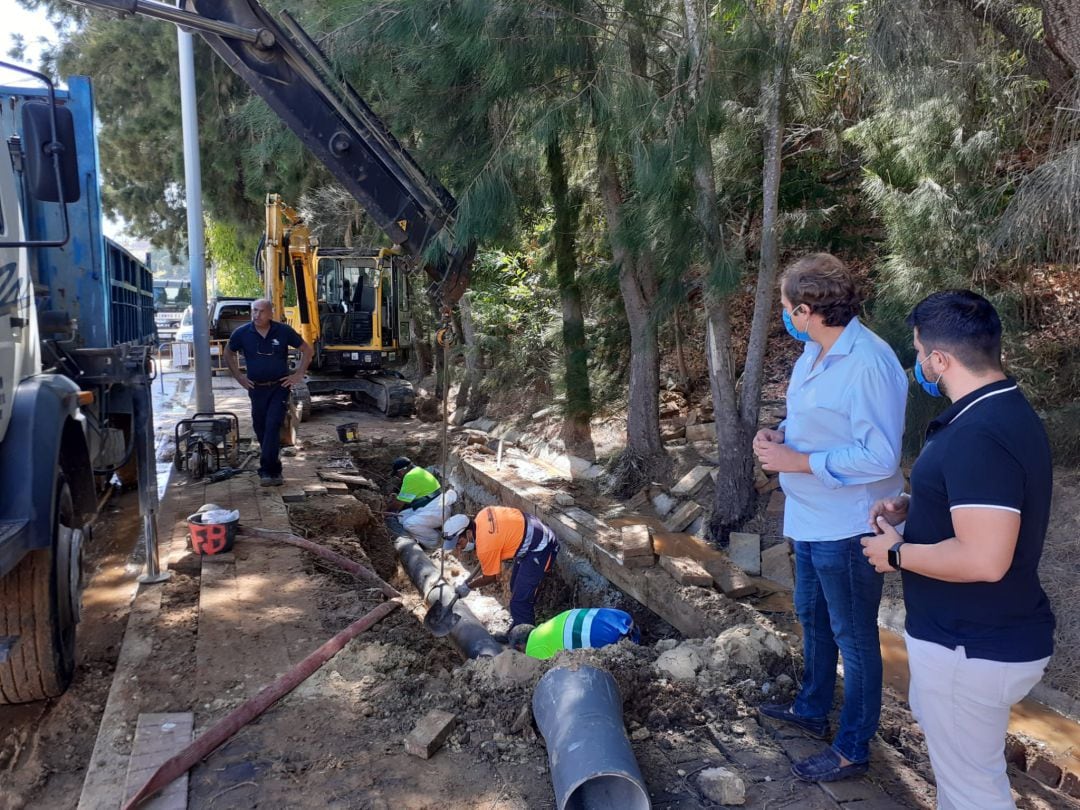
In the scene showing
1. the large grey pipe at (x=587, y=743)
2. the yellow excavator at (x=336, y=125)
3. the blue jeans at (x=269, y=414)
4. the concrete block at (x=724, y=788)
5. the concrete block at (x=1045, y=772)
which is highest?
the yellow excavator at (x=336, y=125)

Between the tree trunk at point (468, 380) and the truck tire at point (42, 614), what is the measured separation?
9397 mm

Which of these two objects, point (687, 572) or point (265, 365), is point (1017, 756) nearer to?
point (687, 572)

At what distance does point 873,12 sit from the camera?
518 centimetres

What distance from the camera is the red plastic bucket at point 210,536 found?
5426 millimetres

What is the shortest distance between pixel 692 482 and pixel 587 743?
17.6ft

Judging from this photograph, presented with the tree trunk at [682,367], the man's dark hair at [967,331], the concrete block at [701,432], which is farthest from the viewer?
the tree trunk at [682,367]

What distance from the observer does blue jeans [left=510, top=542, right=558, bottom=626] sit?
5.46 meters

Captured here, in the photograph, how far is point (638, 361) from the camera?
339 inches

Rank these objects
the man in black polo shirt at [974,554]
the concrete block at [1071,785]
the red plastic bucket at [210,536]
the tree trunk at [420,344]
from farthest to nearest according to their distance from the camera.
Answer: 1. the tree trunk at [420,344]
2. the red plastic bucket at [210,536]
3. the concrete block at [1071,785]
4. the man in black polo shirt at [974,554]

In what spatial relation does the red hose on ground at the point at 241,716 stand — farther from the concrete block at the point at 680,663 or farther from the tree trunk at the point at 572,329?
the tree trunk at the point at 572,329

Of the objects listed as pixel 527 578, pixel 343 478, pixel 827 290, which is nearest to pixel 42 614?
pixel 527 578

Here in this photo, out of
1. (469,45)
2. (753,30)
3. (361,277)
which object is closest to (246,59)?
(469,45)

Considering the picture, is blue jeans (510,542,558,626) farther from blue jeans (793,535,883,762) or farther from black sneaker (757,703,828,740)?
Answer: blue jeans (793,535,883,762)

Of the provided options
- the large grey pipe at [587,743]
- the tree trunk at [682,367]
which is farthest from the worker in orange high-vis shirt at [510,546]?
the tree trunk at [682,367]
